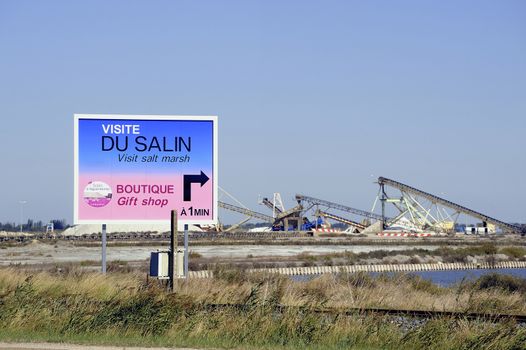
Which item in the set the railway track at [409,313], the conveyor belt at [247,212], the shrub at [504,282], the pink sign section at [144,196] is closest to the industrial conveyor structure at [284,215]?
the conveyor belt at [247,212]

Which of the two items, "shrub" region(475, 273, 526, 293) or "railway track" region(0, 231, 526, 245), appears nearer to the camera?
"shrub" region(475, 273, 526, 293)

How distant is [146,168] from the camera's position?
85.8 feet

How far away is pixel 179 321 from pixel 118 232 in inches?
3633

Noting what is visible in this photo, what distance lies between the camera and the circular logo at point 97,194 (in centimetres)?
2605

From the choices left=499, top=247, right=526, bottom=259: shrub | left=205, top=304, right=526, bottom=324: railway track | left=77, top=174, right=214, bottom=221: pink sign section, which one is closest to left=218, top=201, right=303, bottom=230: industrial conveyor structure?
left=499, top=247, right=526, bottom=259: shrub

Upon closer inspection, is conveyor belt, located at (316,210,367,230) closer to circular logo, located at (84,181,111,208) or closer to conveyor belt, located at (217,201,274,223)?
conveyor belt, located at (217,201,274,223)

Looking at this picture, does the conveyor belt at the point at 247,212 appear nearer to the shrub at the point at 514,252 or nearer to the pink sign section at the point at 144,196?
the shrub at the point at 514,252

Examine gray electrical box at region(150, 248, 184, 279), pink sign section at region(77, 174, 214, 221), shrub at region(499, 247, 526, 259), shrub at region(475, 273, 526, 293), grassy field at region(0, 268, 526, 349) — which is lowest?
shrub at region(499, 247, 526, 259)

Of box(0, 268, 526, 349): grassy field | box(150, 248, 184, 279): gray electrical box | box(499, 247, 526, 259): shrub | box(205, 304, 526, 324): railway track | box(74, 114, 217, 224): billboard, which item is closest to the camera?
box(0, 268, 526, 349): grassy field

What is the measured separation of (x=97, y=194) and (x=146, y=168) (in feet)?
5.47

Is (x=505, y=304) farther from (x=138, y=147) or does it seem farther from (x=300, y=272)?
(x=300, y=272)

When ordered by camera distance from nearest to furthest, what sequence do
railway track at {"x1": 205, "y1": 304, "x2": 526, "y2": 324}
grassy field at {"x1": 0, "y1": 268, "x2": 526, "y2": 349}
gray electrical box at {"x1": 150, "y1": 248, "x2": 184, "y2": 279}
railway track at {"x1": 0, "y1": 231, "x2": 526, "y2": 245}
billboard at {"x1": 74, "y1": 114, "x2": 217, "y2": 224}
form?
grassy field at {"x1": 0, "y1": 268, "x2": 526, "y2": 349}
railway track at {"x1": 205, "y1": 304, "x2": 526, "y2": 324}
gray electrical box at {"x1": 150, "y1": 248, "x2": 184, "y2": 279}
billboard at {"x1": 74, "y1": 114, "x2": 217, "y2": 224}
railway track at {"x1": 0, "y1": 231, "x2": 526, "y2": 245}

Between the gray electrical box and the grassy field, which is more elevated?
the gray electrical box

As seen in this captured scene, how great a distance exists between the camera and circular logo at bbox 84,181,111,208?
85.5 ft
